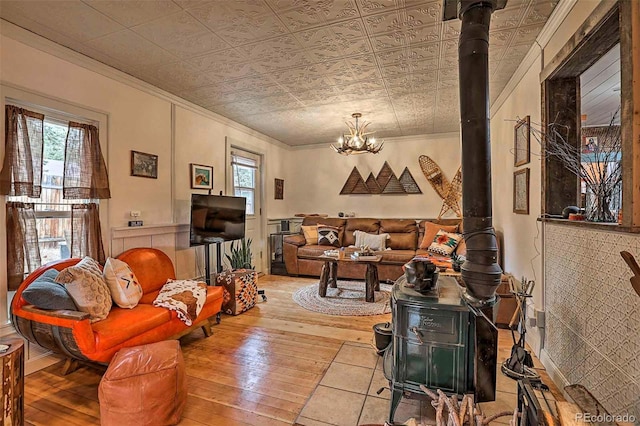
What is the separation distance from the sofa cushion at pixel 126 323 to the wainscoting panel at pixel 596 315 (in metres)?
2.78

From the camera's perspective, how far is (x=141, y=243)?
3217 mm

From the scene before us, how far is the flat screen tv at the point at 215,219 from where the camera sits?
3.52m

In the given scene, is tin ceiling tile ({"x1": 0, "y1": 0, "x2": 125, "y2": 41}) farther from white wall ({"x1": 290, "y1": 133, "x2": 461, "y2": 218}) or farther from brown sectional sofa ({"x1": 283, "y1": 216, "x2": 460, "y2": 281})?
white wall ({"x1": 290, "y1": 133, "x2": 461, "y2": 218})

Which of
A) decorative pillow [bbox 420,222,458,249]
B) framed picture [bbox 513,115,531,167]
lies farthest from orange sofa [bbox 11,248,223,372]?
decorative pillow [bbox 420,222,458,249]

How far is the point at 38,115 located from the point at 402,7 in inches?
112

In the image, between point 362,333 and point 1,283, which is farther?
point 362,333

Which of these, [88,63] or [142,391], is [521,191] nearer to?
[142,391]

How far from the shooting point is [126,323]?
2.13 m

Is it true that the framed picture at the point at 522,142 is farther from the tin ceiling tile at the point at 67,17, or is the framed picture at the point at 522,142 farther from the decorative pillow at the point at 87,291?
the decorative pillow at the point at 87,291

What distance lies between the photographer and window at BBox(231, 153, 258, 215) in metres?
4.96

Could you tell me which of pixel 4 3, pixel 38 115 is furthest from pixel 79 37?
pixel 38 115

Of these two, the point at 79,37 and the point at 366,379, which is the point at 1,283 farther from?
the point at 366,379

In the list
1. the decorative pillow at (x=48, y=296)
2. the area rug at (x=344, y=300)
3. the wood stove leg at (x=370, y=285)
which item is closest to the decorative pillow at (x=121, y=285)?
the decorative pillow at (x=48, y=296)

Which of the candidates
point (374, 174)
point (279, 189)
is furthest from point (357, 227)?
point (279, 189)
